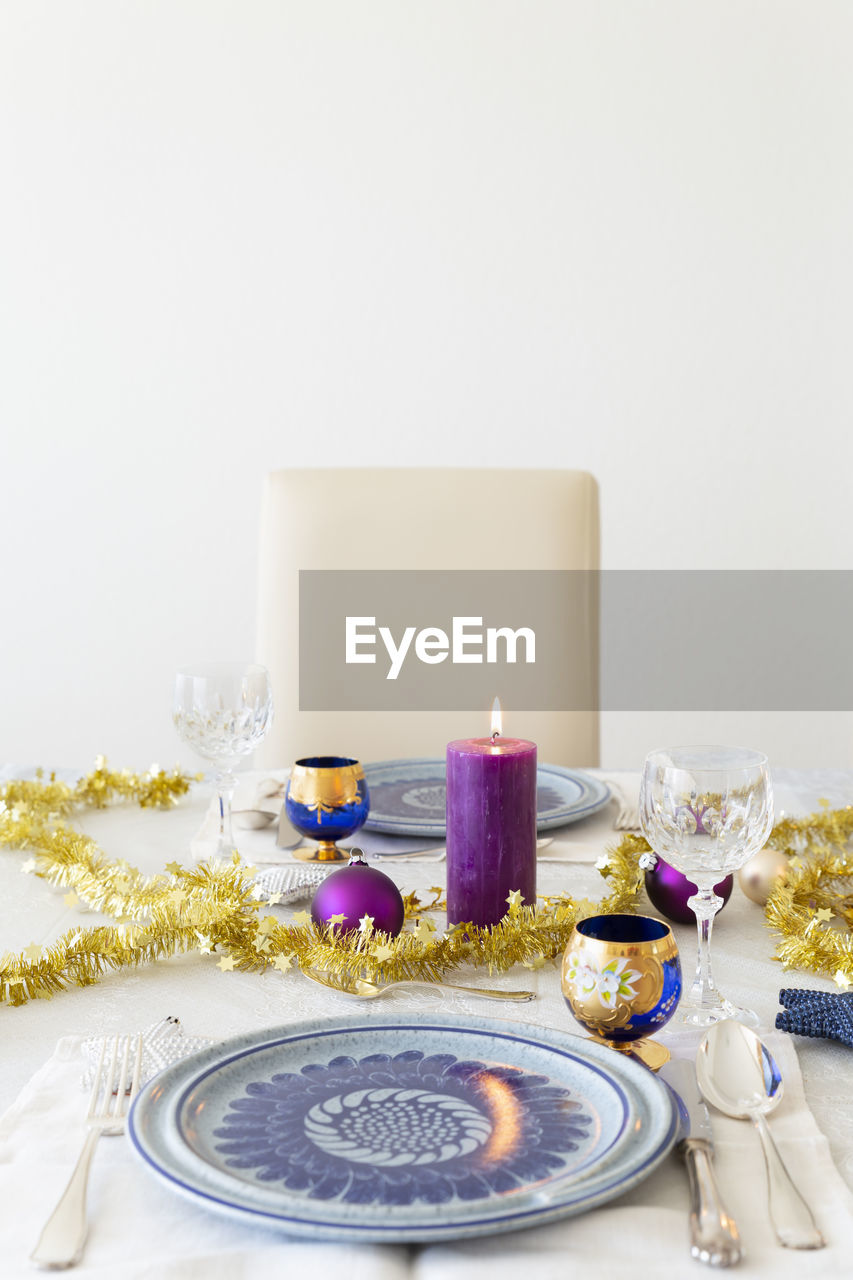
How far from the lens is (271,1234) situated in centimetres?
42

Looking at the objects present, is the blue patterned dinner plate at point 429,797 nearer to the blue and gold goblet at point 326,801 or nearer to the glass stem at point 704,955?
the blue and gold goblet at point 326,801

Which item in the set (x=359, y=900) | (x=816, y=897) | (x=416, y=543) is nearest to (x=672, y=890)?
(x=816, y=897)

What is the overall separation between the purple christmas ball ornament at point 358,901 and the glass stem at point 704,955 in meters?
0.18

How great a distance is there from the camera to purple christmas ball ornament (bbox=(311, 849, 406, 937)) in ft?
2.37

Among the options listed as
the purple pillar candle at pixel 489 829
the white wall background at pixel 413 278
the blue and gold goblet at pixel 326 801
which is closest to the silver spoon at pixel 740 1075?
the purple pillar candle at pixel 489 829

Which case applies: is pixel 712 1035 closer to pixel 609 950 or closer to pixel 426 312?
pixel 609 950

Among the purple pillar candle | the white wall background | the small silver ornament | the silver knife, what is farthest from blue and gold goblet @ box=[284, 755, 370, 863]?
the white wall background

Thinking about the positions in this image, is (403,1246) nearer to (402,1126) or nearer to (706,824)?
(402,1126)

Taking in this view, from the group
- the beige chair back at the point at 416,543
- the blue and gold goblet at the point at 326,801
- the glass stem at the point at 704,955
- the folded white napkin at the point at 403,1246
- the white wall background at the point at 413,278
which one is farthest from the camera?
the white wall background at the point at 413,278

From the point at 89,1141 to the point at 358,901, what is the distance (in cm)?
27

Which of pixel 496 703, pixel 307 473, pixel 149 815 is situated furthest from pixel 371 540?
pixel 496 703

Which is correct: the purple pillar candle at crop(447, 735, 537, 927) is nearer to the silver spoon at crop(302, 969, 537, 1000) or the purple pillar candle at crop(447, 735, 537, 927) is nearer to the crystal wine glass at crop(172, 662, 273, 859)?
the silver spoon at crop(302, 969, 537, 1000)

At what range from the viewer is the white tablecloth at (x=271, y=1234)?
1.34 ft

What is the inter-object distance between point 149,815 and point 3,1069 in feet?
1.87
